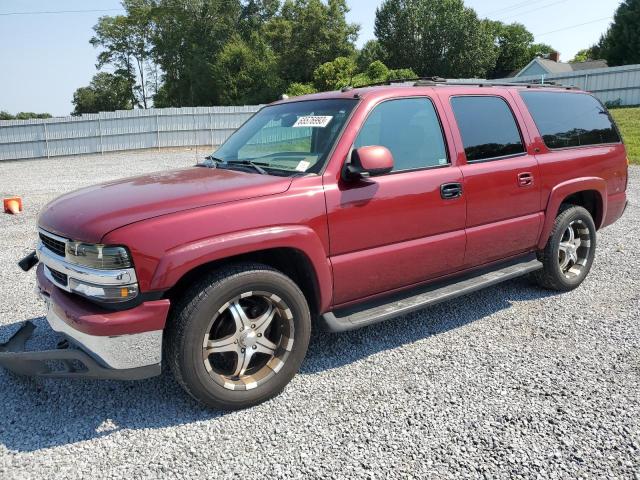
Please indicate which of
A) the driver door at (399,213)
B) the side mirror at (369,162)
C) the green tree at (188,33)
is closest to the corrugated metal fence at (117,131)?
the driver door at (399,213)

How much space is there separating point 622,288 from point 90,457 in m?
4.73

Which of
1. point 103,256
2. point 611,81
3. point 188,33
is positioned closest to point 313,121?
point 103,256

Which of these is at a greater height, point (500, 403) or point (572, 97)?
point (572, 97)

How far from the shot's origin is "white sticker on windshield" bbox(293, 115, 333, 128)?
11.8ft

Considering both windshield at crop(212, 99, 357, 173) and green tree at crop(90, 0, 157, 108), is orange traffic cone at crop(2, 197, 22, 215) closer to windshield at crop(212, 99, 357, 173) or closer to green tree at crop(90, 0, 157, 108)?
windshield at crop(212, 99, 357, 173)

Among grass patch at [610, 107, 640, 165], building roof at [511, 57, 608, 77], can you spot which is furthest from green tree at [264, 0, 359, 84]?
grass patch at [610, 107, 640, 165]

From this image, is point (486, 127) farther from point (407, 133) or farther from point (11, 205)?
point (11, 205)

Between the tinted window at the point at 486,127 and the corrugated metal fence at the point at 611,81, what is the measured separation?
75.1 feet

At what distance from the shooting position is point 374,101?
3557 millimetres

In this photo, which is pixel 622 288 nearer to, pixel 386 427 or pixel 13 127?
pixel 386 427

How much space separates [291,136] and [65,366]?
2110mm

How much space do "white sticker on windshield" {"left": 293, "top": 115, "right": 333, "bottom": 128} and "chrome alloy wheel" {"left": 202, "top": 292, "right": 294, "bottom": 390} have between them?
1.32m

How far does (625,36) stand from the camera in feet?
146

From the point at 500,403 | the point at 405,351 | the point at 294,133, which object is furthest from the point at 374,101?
the point at 500,403
